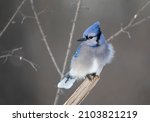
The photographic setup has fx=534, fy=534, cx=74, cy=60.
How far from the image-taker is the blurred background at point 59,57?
2406mm

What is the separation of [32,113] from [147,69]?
97 cm

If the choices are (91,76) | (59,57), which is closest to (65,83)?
(91,76)

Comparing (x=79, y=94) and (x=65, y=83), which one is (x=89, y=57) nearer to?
(x=65, y=83)

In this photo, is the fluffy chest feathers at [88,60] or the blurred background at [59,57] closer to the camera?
the fluffy chest feathers at [88,60]

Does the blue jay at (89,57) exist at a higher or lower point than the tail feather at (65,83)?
higher

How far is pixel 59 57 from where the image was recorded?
2.41 m

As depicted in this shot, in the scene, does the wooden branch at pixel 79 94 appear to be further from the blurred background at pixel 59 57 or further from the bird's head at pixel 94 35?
the blurred background at pixel 59 57

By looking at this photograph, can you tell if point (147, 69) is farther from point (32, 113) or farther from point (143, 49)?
point (32, 113)

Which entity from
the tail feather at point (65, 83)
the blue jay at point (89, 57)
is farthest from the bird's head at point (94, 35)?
the tail feather at point (65, 83)

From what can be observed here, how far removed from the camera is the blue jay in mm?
1572

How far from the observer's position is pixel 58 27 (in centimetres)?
251

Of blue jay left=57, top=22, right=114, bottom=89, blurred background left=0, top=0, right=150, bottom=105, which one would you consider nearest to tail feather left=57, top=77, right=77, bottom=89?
blue jay left=57, top=22, right=114, bottom=89

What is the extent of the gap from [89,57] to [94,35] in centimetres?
11

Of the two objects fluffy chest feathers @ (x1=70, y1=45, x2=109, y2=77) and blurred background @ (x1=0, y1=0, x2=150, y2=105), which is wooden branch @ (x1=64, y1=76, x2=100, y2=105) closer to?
fluffy chest feathers @ (x1=70, y1=45, x2=109, y2=77)
